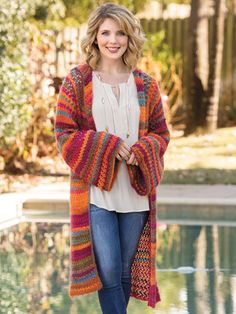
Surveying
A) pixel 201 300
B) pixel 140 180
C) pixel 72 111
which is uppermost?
pixel 72 111

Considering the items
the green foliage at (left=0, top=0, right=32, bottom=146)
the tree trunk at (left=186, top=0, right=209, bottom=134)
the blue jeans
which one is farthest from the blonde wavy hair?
the tree trunk at (left=186, top=0, right=209, bottom=134)

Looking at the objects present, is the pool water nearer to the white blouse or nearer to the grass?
the white blouse

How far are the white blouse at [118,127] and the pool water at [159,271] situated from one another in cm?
152

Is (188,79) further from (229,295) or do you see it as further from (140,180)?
(140,180)

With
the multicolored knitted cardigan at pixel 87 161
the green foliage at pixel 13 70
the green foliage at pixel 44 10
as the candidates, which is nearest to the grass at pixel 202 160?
the green foliage at pixel 13 70

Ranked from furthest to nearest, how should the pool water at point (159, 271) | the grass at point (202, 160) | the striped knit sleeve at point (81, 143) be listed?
1. the grass at point (202, 160)
2. the pool water at point (159, 271)
3. the striped knit sleeve at point (81, 143)

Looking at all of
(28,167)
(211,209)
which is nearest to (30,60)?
(28,167)

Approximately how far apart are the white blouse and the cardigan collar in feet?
0.06

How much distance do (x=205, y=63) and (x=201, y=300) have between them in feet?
34.7

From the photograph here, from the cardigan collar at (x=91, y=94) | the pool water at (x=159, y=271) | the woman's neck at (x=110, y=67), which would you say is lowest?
the pool water at (x=159, y=271)

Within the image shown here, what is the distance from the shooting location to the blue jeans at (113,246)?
4.55 meters

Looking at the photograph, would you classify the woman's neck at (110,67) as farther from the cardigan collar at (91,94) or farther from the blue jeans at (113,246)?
the blue jeans at (113,246)

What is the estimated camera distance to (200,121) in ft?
53.2

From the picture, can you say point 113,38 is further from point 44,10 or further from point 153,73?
point 153,73
